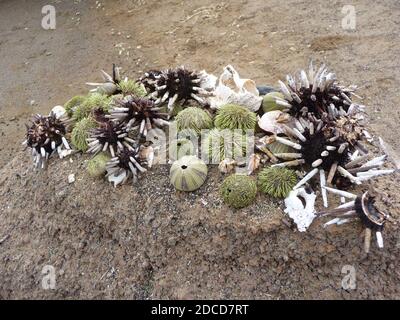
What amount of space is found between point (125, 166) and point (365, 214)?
1.88m

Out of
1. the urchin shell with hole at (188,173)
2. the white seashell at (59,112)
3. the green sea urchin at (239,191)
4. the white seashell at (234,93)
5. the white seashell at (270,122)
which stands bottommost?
the green sea urchin at (239,191)

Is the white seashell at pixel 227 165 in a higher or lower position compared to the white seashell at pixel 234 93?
lower

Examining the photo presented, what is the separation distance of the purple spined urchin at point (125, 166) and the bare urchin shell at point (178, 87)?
55 centimetres

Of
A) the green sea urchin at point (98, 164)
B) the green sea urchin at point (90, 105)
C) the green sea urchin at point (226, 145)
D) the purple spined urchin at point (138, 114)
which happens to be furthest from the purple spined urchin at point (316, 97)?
the green sea urchin at point (90, 105)

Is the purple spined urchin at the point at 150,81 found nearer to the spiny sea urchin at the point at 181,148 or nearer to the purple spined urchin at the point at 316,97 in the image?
the spiny sea urchin at the point at 181,148

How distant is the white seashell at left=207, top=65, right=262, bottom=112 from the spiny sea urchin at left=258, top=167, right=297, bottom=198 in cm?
69

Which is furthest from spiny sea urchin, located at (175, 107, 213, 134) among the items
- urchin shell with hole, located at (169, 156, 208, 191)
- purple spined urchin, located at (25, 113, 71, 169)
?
purple spined urchin, located at (25, 113, 71, 169)

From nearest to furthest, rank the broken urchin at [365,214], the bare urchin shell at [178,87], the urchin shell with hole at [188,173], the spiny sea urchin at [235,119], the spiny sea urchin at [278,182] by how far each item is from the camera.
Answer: the broken urchin at [365,214] → the spiny sea urchin at [278,182] → the urchin shell with hole at [188,173] → the spiny sea urchin at [235,119] → the bare urchin shell at [178,87]

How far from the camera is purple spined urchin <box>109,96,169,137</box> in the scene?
338 centimetres

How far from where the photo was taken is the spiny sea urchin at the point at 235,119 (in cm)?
323

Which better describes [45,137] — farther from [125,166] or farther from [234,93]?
[234,93]

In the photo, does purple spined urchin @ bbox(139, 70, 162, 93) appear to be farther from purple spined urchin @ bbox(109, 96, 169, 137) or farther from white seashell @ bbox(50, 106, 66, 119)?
white seashell @ bbox(50, 106, 66, 119)

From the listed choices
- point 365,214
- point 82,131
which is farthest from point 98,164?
point 365,214

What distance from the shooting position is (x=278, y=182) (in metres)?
2.97
